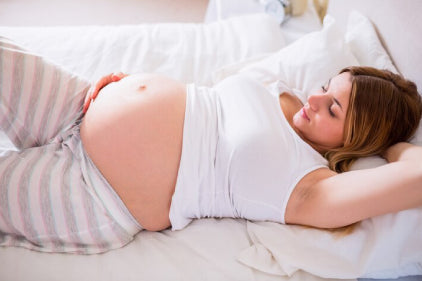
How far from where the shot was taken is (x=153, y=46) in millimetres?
1437

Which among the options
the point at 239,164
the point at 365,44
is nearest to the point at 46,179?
the point at 239,164

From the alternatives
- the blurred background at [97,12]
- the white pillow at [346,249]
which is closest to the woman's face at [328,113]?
the white pillow at [346,249]

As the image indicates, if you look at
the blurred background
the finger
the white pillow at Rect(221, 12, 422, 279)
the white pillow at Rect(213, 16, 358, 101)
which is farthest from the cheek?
the blurred background

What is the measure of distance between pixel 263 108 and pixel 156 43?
677mm

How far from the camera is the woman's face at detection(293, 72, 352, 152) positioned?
99cm

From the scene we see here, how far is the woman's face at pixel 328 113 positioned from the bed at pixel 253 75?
137 mm

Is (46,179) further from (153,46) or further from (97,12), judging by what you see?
(97,12)

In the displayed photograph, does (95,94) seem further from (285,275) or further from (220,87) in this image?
(285,275)

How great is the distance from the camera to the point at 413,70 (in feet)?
3.41

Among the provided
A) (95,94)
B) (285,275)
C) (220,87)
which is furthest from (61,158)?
(285,275)

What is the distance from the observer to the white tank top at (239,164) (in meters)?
0.90

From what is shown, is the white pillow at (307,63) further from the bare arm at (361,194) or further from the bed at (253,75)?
the bare arm at (361,194)

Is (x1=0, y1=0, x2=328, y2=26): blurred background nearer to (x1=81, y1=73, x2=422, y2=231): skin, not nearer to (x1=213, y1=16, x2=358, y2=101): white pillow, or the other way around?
(x1=213, y1=16, x2=358, y2=101): white pillow

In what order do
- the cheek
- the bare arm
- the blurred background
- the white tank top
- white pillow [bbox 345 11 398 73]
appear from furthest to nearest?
1. the blurred background
2. white pillow [bbox 345 11 398 73]
3. the cheek
4. the white tank top
5. the bare arm
